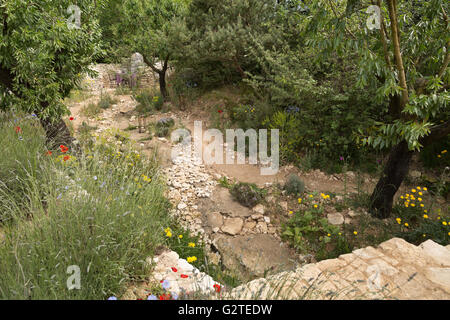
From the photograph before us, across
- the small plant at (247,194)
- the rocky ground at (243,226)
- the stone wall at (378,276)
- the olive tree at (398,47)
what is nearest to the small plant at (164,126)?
the rocky ground at (243,226)

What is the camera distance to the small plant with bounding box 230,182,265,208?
4480 millimetres

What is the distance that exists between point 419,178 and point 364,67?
10.1 feet

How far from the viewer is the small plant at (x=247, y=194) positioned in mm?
4480

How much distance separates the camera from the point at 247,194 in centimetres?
452

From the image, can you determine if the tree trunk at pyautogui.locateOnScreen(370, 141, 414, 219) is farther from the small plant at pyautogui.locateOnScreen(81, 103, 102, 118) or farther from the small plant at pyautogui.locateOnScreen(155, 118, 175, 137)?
the small plant at pyautogui.locateOnScreen(81, 103, 102, 118)

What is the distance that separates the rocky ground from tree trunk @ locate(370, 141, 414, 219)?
301mm

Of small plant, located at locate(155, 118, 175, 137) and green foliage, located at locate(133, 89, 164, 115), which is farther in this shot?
green foliage, located at locate(133, 89, 164, 115)

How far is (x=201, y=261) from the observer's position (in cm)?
330

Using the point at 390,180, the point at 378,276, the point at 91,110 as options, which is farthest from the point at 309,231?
the point at 91,110

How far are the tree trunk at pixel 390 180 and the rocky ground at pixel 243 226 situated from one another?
30cm

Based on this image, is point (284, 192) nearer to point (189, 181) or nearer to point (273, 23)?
point (189, 181)

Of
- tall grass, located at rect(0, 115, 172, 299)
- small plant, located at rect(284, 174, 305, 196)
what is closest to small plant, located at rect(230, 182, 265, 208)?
small plant, located at rect(284, 174, 305, 196)

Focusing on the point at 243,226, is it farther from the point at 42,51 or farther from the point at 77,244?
the point at 42,51

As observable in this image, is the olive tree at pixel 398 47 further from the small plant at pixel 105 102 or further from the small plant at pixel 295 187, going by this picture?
the small plant at pixel 105 102
